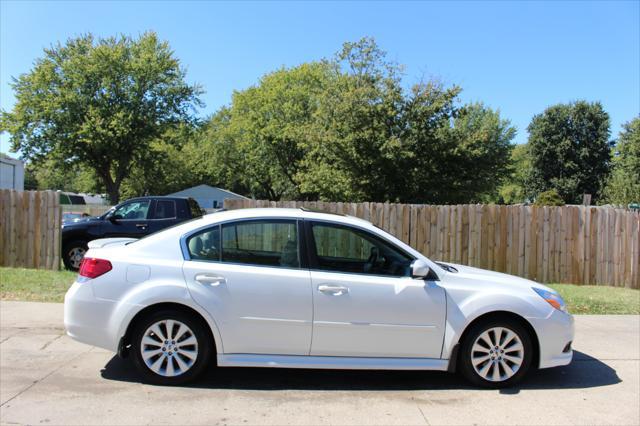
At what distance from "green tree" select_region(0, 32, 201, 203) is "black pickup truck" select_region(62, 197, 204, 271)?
25.6 metres

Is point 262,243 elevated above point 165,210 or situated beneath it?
situated beneath

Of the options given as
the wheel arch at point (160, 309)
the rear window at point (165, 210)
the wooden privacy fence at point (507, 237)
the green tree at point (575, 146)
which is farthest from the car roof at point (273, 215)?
the green tree at point (575, 146)

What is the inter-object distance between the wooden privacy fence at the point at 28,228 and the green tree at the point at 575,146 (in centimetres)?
4892

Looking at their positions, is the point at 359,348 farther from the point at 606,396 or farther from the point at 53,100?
the point at 53,100

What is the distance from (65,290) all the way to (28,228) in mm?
3294

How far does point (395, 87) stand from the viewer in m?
22.0

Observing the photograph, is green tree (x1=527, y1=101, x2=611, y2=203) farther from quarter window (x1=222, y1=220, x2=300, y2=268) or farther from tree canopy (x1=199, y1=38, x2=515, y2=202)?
quarter window (x1=222, y1=220, x2=300, y2=268)

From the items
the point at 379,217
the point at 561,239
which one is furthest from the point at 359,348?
the point at 561,239

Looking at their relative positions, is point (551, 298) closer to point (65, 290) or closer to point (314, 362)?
point (314, 362)

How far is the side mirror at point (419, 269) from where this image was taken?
4.79 metres

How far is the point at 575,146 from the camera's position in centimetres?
5106

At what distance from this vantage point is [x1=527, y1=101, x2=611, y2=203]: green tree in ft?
165

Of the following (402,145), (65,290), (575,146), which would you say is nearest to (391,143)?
(402,145)

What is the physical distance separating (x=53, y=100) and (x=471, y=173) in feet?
94.6
